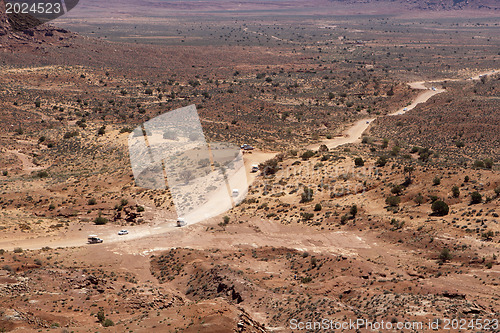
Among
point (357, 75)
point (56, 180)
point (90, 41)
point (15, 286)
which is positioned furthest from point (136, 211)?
point (90, 41)

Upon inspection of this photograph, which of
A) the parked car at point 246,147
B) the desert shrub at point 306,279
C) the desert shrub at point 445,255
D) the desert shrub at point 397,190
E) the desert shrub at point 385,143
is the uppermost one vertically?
the parked car at point 246,147

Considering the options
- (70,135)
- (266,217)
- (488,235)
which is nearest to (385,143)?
(266,217)

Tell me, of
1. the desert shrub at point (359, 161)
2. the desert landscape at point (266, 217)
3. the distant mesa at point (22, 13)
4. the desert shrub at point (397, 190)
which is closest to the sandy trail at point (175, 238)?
the desert landscape at point (266, 217)

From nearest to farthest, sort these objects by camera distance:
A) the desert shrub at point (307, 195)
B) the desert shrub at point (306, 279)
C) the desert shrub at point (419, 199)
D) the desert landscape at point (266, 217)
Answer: the desert landscape at point (266, 217)
the desert shrub at point (306, 279)
the desert shrub at point (419, 199)
the desert shrub at point (307, 195)

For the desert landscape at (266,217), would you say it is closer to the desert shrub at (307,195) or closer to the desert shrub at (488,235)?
the desert shrub at (307,195)

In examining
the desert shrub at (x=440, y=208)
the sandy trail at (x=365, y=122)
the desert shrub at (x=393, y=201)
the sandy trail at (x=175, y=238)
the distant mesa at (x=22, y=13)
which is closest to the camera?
the sandy trail at (x=175, y=238)

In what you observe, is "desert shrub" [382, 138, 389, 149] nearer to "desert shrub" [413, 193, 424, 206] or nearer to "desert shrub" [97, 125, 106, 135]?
"desert shrub" [413, 193, 424, 206]

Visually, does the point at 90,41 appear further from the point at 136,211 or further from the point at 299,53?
the point at 136,211
